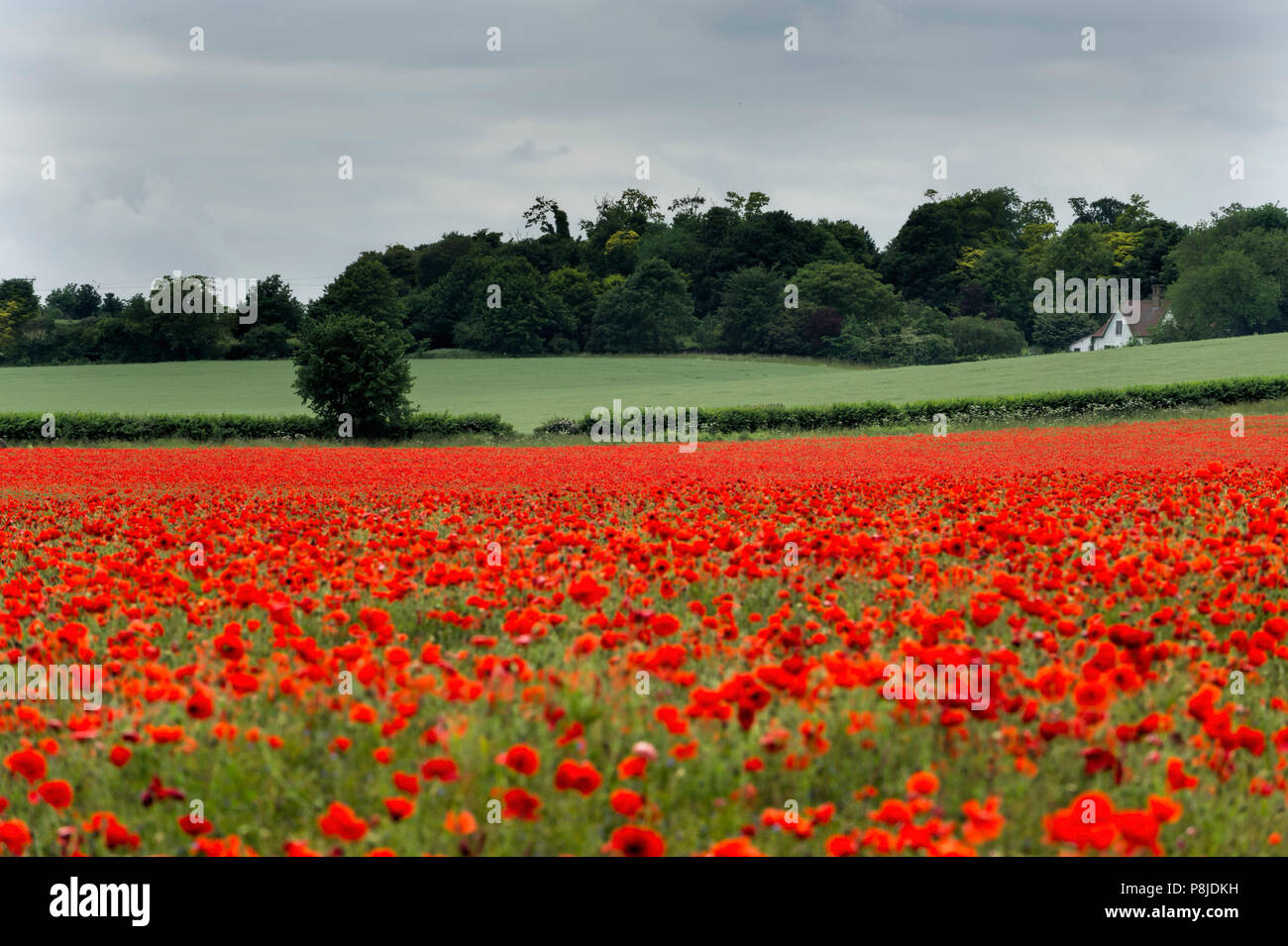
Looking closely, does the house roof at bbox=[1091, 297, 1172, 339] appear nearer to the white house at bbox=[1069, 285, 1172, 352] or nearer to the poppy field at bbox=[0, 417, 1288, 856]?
the white house at bbox=[1069, 285, 1172, 352]

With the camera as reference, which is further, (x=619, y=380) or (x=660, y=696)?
(x=619, y=380)

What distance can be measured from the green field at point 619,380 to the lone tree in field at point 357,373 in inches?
236

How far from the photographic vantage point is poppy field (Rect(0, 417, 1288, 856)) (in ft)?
13.2

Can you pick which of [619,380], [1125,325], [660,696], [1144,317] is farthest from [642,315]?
[660,696]

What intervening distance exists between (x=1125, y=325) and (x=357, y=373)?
93.3m

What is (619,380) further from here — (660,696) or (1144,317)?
(660,696)

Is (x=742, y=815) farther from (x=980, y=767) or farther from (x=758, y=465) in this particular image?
(x=758, y=465)

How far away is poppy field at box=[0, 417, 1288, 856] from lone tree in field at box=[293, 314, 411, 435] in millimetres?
36622

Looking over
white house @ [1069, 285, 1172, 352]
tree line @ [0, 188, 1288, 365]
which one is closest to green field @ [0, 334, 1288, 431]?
tree line @ [0, 188, 1288, 365]

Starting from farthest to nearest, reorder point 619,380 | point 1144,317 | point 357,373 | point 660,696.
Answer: point 1144,317 < point 619,380 < point 357,373 < point 660,696

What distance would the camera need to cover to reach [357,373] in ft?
151
